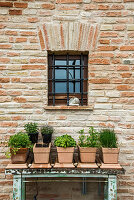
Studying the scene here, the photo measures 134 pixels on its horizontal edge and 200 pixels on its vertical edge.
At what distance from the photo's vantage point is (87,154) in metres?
2.21

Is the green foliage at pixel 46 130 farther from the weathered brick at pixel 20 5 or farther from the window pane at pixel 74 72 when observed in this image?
the weathered brick at pixel 20 5

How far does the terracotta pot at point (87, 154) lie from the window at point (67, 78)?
0.77m

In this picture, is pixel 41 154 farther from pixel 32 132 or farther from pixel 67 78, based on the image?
pixel 67 78

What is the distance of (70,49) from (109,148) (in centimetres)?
159

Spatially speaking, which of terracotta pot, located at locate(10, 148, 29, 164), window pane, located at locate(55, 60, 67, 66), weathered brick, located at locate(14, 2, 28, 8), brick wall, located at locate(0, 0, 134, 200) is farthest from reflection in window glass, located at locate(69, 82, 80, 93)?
weathered brick, located at locate(14, 2, 28, 8)


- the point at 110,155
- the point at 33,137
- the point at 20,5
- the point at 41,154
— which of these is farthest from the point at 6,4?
the point at 110,155

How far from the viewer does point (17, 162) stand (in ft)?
7.12

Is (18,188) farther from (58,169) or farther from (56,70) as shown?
(56,70)

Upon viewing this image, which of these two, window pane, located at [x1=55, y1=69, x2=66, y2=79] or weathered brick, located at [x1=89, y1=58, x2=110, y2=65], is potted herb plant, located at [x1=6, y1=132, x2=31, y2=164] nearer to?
window pane, located at [x1=55, y1=69, x2=66, y2=79]

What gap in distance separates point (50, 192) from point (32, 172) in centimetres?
84

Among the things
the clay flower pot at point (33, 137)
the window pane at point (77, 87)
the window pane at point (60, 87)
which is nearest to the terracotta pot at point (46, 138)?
the clay flower pot at point (33, 137)

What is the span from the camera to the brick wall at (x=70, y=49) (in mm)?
2521

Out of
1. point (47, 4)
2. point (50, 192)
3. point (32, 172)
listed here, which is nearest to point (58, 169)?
point (32, 172)

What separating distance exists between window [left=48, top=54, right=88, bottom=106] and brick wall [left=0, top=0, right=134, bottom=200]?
0.17 metres
